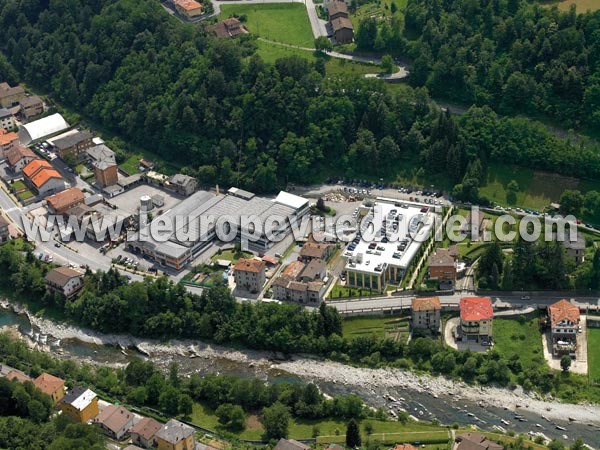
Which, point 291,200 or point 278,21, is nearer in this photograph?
point 291,200

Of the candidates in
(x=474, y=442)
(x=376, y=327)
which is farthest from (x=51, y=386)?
Result: (x=474, y=442)

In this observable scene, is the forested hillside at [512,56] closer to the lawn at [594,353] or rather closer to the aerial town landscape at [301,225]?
the aerial town landscape at [301,225]

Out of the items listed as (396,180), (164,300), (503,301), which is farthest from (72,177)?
(503,301)

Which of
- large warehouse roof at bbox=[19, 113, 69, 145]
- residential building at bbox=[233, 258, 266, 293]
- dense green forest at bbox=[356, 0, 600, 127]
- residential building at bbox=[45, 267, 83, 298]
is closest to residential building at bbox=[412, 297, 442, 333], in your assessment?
residential building at bbox=[233, 258, 266, 293]

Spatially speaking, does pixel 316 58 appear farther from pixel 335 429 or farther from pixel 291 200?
pixel 335 429

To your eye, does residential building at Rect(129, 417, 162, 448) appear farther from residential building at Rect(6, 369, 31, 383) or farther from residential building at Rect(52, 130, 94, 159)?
residential building at Rect(52, 130, 94, 159)
